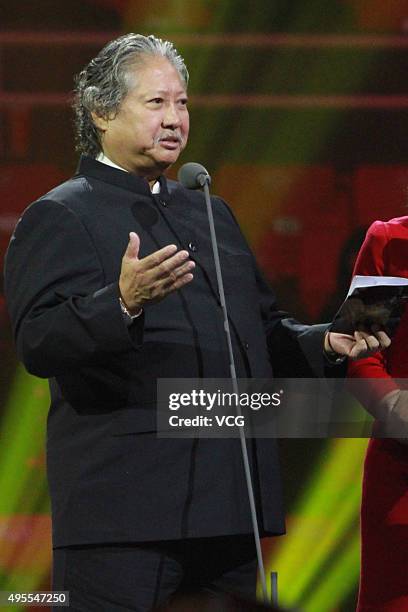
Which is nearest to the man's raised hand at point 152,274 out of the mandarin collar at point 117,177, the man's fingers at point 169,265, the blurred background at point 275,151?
the man's fingers at point 169,265

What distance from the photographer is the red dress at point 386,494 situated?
83.1 inches

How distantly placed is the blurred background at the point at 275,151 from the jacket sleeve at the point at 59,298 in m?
1.68

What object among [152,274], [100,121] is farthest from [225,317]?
[100,121]

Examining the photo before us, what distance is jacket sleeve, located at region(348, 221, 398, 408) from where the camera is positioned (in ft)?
6.95

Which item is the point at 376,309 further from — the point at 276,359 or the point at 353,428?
the point at 353,428

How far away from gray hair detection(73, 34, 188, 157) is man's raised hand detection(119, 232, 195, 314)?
1.33 feet

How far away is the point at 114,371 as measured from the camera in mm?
1864

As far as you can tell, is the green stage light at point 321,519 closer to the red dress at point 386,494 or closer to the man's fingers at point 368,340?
the red dress at point 386,494

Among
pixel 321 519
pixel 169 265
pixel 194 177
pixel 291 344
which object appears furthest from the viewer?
pixel 321 519

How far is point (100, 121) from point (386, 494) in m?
0.85

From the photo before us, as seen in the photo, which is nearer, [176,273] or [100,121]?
[176,273]

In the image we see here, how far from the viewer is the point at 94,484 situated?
1871 mm

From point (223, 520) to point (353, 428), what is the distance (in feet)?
2.74

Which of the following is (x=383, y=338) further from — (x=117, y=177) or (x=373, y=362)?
(x=117, y=177)
